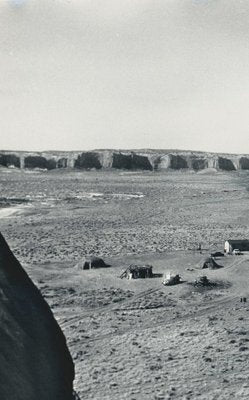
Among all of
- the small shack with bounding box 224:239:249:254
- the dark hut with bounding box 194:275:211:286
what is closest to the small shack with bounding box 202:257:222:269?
the dark hut with bounding box 194:275:211:286

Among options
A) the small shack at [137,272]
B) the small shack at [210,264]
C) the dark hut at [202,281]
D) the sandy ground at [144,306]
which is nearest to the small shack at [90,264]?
the sandy ground at [144,306]

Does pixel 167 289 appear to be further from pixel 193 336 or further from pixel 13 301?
pixel 13 301

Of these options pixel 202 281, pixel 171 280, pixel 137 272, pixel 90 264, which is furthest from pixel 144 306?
pixel 90 264

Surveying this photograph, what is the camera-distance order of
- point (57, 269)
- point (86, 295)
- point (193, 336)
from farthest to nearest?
point (57, 269) < point (86, 295) < point (193, 336)

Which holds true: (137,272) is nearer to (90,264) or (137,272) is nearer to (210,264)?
(90,264)

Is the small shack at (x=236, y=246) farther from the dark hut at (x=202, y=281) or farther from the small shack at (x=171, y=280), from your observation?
the small shack at (x=171, y=280)

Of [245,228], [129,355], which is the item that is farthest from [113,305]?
[245,228]
